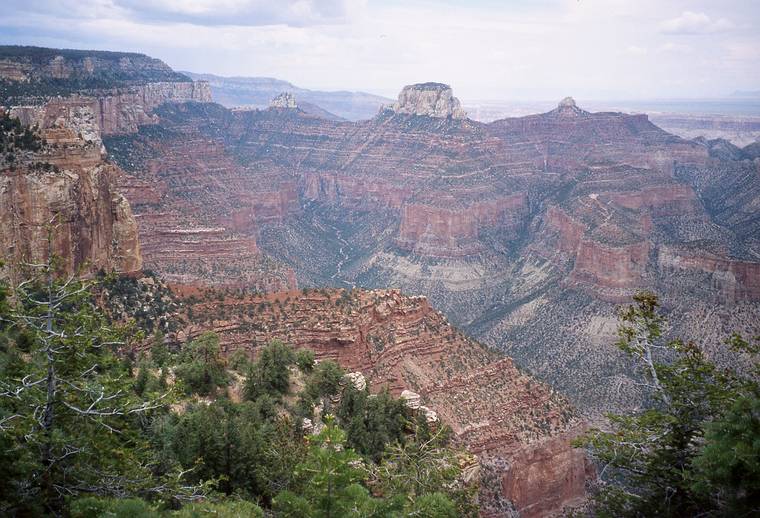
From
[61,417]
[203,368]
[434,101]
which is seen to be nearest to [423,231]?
[434,101]

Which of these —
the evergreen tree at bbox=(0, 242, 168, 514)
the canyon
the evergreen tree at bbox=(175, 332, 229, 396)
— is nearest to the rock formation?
the canyon

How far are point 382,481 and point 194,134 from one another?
323 feet

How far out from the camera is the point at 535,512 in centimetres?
3362

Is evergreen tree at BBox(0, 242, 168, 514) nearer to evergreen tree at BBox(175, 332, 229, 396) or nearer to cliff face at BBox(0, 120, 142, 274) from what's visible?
evergreen tree at BBox(175, 332, 229, 396)

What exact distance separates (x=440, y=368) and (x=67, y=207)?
23.1 metres

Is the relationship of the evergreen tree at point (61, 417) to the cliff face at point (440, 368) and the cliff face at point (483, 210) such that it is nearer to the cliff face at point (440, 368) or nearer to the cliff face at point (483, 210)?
the cliff face at point (440, 368)

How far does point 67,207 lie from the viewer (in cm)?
3544

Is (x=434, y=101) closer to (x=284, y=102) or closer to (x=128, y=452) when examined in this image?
(x=284, y=102)

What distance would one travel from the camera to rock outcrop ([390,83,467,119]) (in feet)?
438

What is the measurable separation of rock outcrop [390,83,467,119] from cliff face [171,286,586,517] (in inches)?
3878

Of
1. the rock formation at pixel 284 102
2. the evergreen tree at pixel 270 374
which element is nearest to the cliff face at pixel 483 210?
the rock formation at pixel 284 102

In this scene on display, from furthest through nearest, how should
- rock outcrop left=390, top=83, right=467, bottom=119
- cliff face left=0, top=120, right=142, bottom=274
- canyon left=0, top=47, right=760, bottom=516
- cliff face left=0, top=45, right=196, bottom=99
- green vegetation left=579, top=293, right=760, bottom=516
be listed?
rock outcrop left=390, top=83, right=467, bottom=119 → cliff face left=0, top=45, right=196, bottom=99 → canyon left=0, top=47, right=760, bottom=516 → cliff face left=0, top=120, right=142, bottom=274 → green vegetation left=579, top=293, right=760, bottom=516

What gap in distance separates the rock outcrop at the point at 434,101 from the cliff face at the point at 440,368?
98493mm

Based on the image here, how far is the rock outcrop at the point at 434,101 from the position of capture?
133 metres
